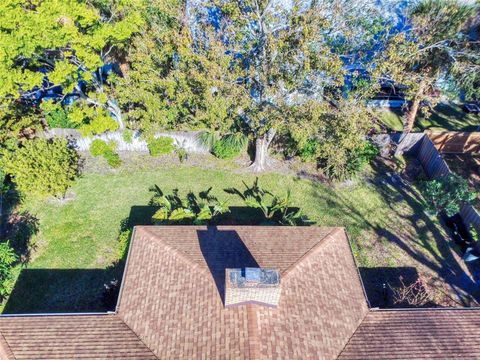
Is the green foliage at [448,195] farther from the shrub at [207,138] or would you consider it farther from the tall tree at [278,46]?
the shrub at [207,138]

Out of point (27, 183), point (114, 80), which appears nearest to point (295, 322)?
point (27, 183)

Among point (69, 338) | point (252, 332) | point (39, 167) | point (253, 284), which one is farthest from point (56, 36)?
point (252, 332)

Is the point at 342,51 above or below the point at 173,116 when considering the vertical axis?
above

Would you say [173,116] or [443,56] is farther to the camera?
[173,116]

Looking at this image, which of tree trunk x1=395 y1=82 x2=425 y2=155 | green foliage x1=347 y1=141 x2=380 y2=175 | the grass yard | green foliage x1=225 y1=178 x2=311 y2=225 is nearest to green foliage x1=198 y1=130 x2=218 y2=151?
the grass yard

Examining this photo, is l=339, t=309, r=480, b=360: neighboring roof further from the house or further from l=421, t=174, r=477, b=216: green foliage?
l=421, t=174, r=477, b=216: green foliage

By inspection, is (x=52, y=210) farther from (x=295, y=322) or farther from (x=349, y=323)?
(x=349, y=323)

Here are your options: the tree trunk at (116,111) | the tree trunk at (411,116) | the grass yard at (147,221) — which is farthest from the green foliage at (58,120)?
the tree trunk at (411,116)

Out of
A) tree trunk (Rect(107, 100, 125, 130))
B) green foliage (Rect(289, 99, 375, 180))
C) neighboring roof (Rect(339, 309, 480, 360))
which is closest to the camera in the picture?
neighboring roof (Rect(339, 309, 480, 360))
